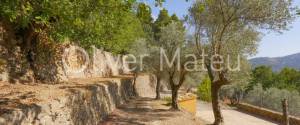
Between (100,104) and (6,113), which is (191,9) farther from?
(6,113)

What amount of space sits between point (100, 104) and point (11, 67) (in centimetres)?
572

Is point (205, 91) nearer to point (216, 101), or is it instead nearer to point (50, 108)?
point (216, 101)

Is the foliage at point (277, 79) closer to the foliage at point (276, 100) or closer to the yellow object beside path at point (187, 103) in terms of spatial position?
the foliage at point (276, 100)

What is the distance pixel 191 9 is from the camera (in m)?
22.6

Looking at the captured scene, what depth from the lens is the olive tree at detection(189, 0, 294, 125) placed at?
1882cm

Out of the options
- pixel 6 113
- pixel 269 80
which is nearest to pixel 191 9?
pixel 6 113

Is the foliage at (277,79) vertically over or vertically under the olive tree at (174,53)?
under

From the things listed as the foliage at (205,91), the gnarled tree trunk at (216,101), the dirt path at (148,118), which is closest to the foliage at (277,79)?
the foliage at (205,91)

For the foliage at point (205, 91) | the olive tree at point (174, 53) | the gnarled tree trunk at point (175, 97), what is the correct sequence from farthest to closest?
the foliage at point (205, 91) < the gnarled tree trunk at point (175, 97) < the olive tree at point (174, 53)

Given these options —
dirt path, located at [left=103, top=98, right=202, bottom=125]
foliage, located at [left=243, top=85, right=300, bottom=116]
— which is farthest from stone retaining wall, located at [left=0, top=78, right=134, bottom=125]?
foliage, located at [left=243, top=85, right=300, bottom=116]

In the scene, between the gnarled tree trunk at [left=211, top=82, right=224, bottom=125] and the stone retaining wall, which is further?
the gnarled tree trunk at [left=211, top=82, right=224, bottom=125]

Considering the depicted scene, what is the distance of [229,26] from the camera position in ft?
68.6

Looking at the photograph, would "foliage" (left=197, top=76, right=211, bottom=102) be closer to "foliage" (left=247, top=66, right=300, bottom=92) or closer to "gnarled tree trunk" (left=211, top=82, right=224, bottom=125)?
"foliage" (left=247, top=66, right=300, bottom=92)

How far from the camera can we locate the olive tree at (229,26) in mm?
18816
